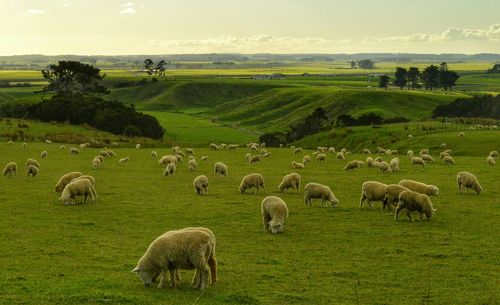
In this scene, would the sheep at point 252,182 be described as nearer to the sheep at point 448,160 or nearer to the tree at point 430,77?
the sheep at point 448,160

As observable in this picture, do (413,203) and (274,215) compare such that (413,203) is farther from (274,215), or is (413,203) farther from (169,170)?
A: (169,170)

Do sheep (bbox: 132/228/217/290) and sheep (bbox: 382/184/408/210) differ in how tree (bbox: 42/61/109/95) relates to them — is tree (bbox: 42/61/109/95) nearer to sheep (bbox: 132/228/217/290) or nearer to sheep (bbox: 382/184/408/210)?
sheep (bbox: 382/184/408/210)

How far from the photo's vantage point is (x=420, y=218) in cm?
2336

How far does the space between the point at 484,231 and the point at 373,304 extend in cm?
1026

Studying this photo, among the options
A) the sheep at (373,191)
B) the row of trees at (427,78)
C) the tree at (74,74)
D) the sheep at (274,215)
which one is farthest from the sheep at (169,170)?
the row of trees at (427,78)

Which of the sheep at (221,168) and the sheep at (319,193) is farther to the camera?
the sheep at (221,168)

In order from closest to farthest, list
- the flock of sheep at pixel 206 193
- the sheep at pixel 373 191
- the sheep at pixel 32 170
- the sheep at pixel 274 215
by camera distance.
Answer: the flock of sheep at pixel 206 193
the sheep at pixel 274 215
the sheep at pixel 373 191
the sheep at pixel 32 170

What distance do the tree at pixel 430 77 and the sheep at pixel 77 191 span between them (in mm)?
161509

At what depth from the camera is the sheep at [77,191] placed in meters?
26.8

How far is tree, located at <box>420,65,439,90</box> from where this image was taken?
6885 inches

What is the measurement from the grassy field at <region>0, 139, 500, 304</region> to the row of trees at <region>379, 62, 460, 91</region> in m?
147

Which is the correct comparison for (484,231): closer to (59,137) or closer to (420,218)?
(420,218)

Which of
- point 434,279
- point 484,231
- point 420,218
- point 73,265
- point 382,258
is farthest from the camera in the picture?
point 420,218

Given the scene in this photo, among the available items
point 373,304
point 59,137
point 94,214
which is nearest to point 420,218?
point 373,304
